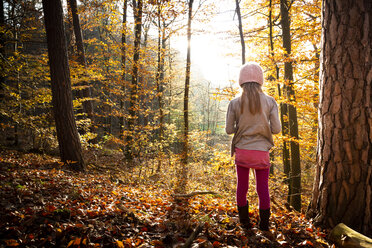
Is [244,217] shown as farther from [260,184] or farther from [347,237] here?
[347,237]

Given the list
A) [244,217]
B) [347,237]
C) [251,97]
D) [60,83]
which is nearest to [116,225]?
[244,217]

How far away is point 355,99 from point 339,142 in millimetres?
554

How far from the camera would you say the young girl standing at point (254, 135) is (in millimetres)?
2516

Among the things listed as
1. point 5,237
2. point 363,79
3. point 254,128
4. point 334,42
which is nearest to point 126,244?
point 5,237

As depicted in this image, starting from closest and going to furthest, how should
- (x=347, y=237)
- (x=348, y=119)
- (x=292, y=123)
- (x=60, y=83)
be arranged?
(x=347, y=237) < (x=348, y=119) < (x=60, y=83) < (x=292, y=123)

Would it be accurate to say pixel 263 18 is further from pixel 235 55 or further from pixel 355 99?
pixel 355 99

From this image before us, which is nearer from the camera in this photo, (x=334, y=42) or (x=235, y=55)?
(x=334, y=42)

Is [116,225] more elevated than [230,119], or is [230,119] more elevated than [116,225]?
[230,119]

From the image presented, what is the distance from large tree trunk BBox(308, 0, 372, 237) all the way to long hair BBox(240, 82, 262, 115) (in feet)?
3.03

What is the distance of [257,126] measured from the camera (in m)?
2.54

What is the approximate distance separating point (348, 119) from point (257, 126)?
3.55 feet

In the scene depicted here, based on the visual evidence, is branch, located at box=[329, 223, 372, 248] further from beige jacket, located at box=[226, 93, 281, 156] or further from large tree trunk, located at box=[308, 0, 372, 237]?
beige jacket, located at box=[226, 93, 281, 156]

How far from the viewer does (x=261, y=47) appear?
333 inches

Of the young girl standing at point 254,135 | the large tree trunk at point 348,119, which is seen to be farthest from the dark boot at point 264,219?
the large tree trunk at point 348,119
